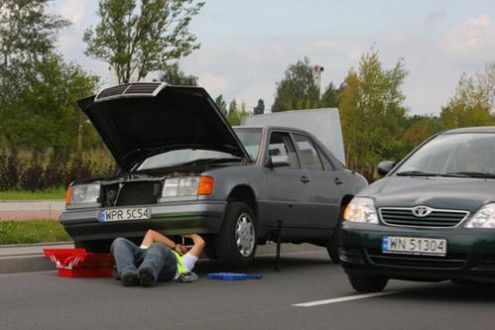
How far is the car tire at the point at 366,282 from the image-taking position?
9.23 m

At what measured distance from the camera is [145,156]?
1221 cm

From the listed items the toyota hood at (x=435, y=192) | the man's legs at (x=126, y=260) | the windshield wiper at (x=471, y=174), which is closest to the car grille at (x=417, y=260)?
the toyota hood at (x=435, y=192)

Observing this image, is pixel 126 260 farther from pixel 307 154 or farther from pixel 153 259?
pixel 307 154

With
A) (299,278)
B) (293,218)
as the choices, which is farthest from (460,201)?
(293,218)

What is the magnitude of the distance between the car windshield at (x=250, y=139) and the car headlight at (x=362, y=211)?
118 inches

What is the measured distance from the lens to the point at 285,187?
11.9 m

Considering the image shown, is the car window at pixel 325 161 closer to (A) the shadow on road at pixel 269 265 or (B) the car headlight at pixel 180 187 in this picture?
(A) the shadow on road at pixel 269 265

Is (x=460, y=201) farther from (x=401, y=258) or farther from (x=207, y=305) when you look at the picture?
(x=207, y=305)

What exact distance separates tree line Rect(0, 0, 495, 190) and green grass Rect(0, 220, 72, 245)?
11.5m

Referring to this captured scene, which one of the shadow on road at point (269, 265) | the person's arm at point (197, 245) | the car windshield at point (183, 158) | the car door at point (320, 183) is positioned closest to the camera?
the person's arm at point (197, 245)

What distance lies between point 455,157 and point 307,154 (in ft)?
11.3

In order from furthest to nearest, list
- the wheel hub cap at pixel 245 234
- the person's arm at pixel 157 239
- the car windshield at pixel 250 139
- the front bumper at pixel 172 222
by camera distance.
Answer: the car windshield at pixel 250 139
the wheel hub cap at pixel 245 234
the front bumper at pixel 172 222
the person's arm at pixel 157 239

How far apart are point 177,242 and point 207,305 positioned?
2636mm

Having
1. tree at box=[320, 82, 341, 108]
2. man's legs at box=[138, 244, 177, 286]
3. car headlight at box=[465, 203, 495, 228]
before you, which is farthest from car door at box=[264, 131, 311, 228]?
tree at box=[320, 82, 341, 108]
